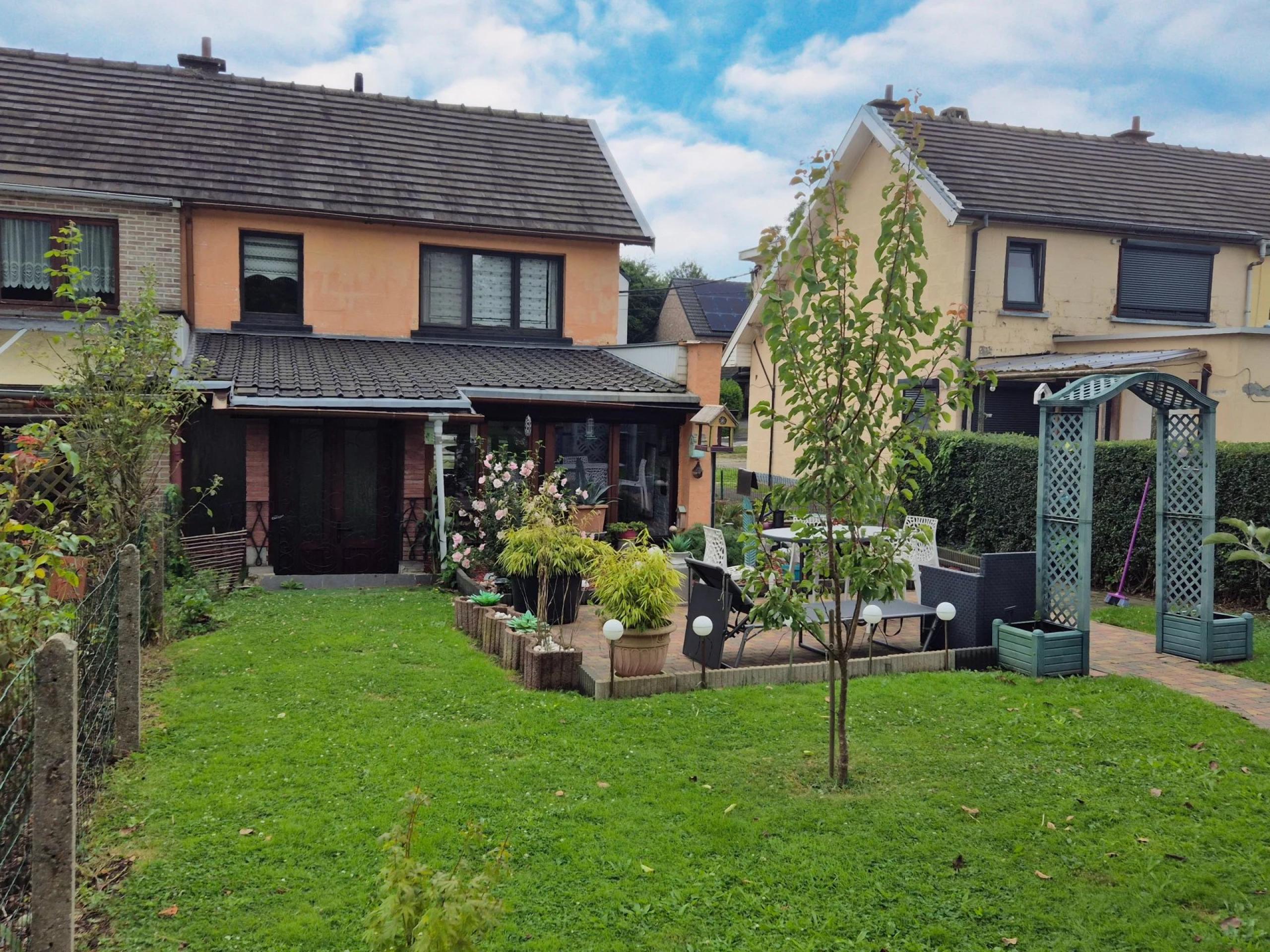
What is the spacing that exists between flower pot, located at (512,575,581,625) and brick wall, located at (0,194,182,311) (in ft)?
29.0

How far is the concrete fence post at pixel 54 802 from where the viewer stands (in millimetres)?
3758

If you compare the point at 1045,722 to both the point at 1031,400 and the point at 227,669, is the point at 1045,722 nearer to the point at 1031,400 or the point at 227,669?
the point at 227,669

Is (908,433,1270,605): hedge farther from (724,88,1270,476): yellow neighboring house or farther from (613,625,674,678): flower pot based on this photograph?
(613,625,674,678): flower pot

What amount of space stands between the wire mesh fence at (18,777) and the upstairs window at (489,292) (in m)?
14.1

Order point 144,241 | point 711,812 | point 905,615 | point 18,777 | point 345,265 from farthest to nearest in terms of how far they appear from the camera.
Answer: point 345,265 < point 144,241 < point 905,615 < point 711,812 < point 18,777

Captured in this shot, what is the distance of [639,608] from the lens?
888 cm

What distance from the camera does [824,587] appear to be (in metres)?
7.39

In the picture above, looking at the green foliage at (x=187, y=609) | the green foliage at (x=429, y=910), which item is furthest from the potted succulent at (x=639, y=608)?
the green foliage at (x=429, y=910)

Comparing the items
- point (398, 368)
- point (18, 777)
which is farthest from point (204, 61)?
point (18, 777)

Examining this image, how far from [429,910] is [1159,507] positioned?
10131 millimetres

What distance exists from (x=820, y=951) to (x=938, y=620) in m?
6.59

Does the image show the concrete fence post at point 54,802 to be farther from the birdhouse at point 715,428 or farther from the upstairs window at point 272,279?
the upstairs window at point 272,279

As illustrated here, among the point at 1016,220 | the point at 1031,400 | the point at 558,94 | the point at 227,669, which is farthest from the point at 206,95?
the point at 1031,400

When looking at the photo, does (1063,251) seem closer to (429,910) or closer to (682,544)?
(682,544)
